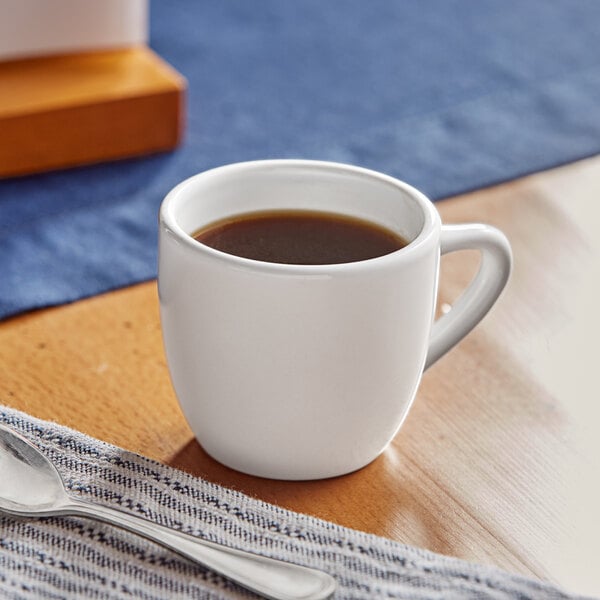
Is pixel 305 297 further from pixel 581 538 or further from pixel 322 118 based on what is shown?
pixel 322 118

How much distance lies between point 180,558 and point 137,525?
2cm

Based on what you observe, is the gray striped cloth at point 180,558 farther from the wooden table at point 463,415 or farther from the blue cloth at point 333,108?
the blue cloth at point 333,108

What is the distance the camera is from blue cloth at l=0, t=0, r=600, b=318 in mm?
713

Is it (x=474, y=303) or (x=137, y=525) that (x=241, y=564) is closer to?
(x=137, y=525)

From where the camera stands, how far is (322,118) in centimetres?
92

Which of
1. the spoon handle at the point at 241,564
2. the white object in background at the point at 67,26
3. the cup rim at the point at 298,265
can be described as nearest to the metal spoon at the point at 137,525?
the spoon handle at the point at 241,564

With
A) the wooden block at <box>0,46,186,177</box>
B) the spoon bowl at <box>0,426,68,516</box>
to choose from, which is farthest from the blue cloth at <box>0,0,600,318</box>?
the spoon bowl at <box>0,426,68,516</box>

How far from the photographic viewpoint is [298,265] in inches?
16.7

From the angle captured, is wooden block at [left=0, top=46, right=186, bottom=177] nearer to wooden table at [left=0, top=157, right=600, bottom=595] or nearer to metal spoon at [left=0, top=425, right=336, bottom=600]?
wooden table at [left=0, top=157, right=600, bottom=595]

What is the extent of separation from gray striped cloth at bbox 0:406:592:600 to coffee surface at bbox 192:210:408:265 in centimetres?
10

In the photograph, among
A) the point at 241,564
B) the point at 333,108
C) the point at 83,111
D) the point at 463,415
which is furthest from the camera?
the point at 333,108

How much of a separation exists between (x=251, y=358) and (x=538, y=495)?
0.49ft

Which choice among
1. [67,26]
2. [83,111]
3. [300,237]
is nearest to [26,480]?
[300,237]

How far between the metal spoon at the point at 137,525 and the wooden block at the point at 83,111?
0.39m
